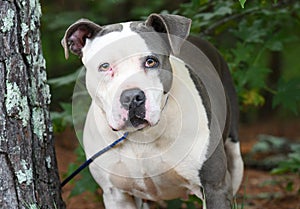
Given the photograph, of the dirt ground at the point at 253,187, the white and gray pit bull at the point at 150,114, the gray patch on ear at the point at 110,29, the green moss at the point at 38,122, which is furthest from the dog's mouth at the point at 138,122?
the dirt ground at the point at 253,187

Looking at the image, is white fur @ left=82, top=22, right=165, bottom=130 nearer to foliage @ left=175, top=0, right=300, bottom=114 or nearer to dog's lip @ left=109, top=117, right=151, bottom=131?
dog's lip @ left=109, top=117, right=151, bottom=131

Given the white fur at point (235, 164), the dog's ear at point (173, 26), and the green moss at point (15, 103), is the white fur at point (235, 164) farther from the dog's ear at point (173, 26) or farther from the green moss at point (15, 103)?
the green moss at point (15, 103)

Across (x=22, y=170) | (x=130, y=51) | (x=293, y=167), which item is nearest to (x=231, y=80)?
(x=293, y=167)

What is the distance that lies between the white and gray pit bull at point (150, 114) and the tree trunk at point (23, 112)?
205mm

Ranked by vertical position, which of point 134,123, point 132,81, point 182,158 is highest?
point 132,81

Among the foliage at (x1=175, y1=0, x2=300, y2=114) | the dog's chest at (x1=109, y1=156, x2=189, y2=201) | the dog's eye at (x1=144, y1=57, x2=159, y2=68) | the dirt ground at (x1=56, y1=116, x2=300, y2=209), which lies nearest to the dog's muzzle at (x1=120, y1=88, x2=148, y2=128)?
the dog's eye at (x1=144, y1=57, x2=159, y2=68)

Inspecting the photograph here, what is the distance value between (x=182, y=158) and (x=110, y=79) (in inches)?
21.7

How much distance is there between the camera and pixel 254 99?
489 centimetres

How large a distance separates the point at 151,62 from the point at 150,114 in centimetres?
27

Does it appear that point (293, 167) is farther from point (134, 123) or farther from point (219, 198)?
point (134, 123)

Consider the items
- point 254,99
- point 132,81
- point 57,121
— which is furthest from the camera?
point 254,99

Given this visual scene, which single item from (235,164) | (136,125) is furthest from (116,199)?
(235,164)

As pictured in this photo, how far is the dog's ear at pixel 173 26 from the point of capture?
3.03 m

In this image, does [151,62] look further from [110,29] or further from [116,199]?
[116,199]
